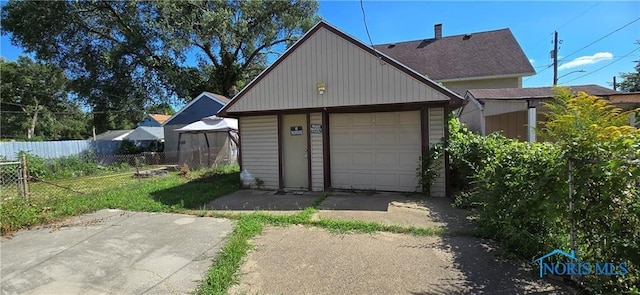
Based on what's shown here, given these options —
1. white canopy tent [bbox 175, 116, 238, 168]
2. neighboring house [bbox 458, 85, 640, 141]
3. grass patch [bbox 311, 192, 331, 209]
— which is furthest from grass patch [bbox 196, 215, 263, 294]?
white canopy tent [bbox 175, 116, 238, 168]

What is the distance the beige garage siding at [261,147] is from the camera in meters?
8.52

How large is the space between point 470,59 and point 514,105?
8.88 meters

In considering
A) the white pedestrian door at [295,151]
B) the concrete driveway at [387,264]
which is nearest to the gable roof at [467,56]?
the white pedestrian door at [295,151]

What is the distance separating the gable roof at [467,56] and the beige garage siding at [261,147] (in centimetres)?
1121

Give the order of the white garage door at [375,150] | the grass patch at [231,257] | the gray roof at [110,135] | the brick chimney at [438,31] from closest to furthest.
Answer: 1. the grass patch at [231,257]
2. the white garage door at [375,150]
3. the brick chimney at [438,31]
4. the gray roof at [110,135]

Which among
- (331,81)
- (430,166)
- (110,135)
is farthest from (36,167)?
(110,135)

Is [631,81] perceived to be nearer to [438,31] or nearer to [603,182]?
[438,31]

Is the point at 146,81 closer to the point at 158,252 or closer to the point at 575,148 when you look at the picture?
the point at 158,252

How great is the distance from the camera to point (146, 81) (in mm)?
22641

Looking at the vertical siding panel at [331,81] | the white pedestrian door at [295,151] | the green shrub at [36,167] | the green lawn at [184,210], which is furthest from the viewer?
the green shrub at [36,167]

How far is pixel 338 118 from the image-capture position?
26.5 feet

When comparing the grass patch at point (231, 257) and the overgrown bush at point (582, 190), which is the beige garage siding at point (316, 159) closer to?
the grass patch at point (231, 257)

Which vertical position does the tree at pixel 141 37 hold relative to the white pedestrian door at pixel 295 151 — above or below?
above

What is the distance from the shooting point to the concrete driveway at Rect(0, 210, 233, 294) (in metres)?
3.33
